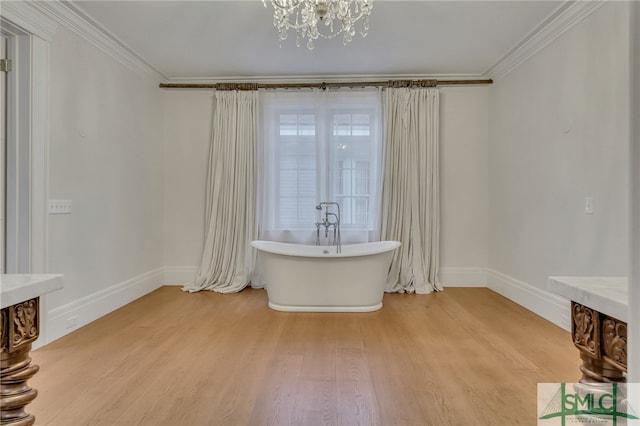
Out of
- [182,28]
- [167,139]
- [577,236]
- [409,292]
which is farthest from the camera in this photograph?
[167,139]

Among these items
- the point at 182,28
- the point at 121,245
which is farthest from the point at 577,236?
the point at 121,245

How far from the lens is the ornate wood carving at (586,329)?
856 millimetres

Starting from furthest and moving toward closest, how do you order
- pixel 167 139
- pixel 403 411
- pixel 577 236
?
pixel 167 139
pixel 577 236
pixel 403 411

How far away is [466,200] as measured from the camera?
4602 mm

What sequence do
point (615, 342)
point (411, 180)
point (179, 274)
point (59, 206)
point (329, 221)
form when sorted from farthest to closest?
point (179, 274) < point (329, 221) < point (411, 180) < point (59, 206) < point (615, 342)

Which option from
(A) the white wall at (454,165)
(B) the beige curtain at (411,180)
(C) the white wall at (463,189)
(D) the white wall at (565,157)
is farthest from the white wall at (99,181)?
(D) the white wall at (565,157)

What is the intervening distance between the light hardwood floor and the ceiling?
2688 mm

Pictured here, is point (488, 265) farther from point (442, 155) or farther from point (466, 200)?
point (442, 155)

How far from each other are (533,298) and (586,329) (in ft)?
10.0

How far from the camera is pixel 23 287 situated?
974 millimetres

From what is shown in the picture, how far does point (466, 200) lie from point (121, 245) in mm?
4098

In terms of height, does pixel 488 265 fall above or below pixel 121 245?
below

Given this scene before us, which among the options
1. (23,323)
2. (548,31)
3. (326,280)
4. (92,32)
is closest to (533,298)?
(326,280)

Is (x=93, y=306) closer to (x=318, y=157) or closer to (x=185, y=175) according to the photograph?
(x=185, y=175)
